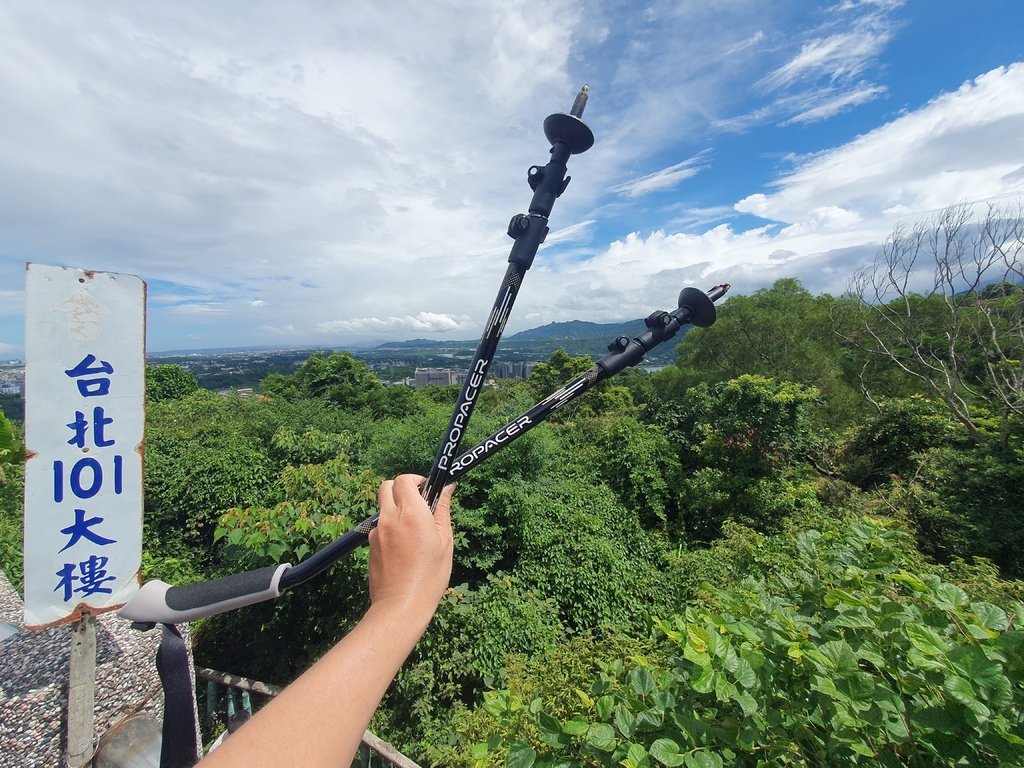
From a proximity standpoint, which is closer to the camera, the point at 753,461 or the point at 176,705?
the point at 176,705

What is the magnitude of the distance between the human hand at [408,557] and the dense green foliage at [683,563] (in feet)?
2.55

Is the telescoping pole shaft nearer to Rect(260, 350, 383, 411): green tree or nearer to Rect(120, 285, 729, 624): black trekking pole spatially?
Rect(120, 285, 729, 624): black trekking pole

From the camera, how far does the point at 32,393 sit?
5.38 feet

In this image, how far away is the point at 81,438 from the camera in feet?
5.78

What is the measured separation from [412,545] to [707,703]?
3.84ft

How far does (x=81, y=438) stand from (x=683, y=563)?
695 cm

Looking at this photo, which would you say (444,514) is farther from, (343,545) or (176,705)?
(176,705)

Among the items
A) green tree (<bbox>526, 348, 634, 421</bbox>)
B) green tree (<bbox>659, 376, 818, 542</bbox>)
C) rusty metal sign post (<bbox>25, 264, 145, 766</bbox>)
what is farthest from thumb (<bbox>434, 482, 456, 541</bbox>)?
green tree (<bbox>526, 348, 634, 421</bbox>)

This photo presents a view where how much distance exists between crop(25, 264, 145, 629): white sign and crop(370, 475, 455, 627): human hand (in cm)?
156

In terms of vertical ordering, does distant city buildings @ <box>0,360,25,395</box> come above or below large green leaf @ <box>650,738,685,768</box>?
above

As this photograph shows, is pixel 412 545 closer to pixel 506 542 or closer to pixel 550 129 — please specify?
pixel 550 129

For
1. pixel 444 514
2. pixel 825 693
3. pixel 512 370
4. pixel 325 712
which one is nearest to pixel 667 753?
pixel 825 693

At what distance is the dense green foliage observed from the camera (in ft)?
3.92

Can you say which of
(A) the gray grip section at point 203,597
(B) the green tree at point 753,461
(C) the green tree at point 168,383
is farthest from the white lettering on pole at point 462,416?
(C) the green tree at point 168,383
